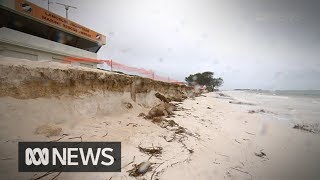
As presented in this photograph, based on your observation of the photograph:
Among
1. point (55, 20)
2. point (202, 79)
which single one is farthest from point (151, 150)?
point (202, 79)

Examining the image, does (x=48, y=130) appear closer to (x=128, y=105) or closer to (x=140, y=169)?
(x=140, y=169)

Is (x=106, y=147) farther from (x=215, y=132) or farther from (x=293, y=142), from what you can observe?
(x=293, y=142)

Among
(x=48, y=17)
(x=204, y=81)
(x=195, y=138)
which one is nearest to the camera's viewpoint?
(x=195, y=138)

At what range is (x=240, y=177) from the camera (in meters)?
3.37

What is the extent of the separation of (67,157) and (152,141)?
2.00m

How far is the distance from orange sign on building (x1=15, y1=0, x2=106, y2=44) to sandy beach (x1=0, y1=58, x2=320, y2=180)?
11.8 metres

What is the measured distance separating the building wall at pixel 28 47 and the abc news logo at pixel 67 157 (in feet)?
36.6

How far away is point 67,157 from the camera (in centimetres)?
327

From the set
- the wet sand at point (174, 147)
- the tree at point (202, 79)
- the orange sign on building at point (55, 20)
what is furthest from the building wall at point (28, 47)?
the tree at point (202, 79)

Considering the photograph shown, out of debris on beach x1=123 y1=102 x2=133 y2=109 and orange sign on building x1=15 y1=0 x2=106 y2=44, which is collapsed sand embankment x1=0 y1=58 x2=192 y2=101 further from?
orange sign on building x1=15 y1=0 x2=106 y2=44

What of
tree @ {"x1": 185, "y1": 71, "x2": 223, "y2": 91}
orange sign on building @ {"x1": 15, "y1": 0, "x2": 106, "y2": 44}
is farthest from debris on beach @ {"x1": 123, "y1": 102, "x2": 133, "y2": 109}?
tree @ {"x1": 185, "y1": 71, "x2": 223, "y2": 91}

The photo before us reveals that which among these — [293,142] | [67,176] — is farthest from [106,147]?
[293,142]

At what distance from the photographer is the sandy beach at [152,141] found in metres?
3.27

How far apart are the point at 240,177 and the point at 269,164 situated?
3.98ft
